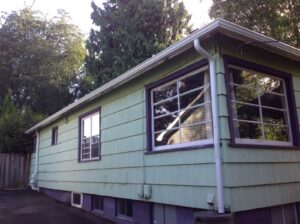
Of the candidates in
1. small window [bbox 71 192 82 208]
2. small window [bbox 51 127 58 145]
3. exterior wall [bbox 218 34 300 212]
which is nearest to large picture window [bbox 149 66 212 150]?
exterior wall [bbox 218 34 300 212]

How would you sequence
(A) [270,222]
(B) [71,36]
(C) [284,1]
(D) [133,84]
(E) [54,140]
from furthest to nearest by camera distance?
(B) [71,36], (E) [54,140], (C) [284,1], (D) [133,84], (A) [270,222]

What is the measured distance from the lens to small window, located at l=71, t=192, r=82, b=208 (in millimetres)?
9905

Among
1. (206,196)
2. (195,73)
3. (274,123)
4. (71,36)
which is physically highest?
(71,36)

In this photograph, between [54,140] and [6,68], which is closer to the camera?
[54,140]

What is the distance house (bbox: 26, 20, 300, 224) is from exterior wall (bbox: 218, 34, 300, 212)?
0.05 feet

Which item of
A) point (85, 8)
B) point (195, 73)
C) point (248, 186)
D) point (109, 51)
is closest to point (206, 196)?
point (248, 186)

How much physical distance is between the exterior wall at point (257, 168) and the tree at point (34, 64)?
2370cm

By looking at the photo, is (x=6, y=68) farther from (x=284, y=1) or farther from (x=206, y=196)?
(x=206, y=196)

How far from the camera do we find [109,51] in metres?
20.3

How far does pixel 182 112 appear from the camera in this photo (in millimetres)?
5980

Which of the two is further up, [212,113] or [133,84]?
[133,84]

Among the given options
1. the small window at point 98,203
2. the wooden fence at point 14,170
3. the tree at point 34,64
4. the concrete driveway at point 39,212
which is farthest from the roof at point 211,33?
the tree at point 34,64

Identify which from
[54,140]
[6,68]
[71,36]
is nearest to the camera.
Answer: [54,140]

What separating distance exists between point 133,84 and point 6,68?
24069mm
